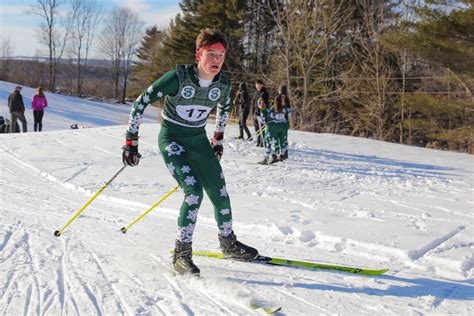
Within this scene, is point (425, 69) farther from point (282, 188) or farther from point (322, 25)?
point (282, 188)

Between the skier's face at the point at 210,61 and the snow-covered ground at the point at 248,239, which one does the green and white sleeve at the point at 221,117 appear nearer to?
the skier's face at the point at 210,61

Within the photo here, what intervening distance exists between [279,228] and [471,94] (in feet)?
63.7

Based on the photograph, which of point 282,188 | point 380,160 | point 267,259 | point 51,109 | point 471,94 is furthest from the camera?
point 51,109

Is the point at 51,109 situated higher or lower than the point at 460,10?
lower

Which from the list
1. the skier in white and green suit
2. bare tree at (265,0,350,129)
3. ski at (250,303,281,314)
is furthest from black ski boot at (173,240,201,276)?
bare tree at (265,0,350,129)

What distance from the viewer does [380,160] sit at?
38.6ft

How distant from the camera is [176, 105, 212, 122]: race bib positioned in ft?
12.1

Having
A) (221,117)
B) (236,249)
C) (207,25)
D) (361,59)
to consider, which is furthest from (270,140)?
(207,25)

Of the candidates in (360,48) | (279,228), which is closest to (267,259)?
(279,228)

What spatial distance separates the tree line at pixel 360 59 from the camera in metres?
18.2

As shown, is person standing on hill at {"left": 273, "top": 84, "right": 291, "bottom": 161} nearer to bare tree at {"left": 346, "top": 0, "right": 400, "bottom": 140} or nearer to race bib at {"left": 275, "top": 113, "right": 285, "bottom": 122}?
race bib at {"left": 275, "top": 113, "right": 285, "bottom": 122}

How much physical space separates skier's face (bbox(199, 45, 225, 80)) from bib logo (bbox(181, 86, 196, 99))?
0.15 metres

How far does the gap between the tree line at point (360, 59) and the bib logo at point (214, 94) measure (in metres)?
16.1

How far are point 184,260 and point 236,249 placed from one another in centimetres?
52
